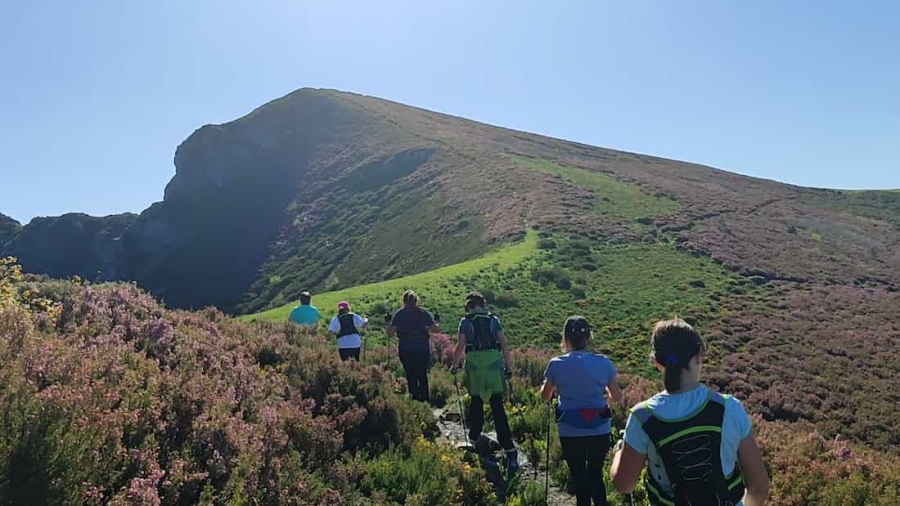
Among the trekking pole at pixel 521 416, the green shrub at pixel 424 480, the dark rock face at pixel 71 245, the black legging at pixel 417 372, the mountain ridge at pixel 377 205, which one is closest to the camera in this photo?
the green shrub at pixel 424 480

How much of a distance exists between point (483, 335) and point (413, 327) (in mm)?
2148

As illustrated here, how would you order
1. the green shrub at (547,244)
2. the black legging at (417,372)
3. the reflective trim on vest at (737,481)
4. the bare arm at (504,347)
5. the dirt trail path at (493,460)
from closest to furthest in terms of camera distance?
the reflective trim on vest at (737,481), the dirt trail path at (493,460), the bare arm at (504,347), the black legging at (417,372), the green shrub at (547,244)

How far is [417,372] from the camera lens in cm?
1062

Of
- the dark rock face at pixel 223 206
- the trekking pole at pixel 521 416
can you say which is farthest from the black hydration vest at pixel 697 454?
the dark rock face at pixel 223 206

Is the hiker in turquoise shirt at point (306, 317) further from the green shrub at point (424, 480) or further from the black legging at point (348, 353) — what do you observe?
the green shrub at point (424, 480)

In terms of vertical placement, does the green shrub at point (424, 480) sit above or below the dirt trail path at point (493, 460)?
above

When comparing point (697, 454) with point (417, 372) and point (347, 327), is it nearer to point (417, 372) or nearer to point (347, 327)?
point (417, 372)

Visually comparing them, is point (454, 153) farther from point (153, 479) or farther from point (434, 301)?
point (153, 479)

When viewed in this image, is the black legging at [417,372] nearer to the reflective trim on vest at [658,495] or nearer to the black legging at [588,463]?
the black legging at [588,463]

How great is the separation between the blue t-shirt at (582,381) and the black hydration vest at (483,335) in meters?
2.24

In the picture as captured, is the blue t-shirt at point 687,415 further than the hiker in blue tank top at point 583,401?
No

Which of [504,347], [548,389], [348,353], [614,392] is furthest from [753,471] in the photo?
[348,353]

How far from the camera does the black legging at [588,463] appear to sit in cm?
612

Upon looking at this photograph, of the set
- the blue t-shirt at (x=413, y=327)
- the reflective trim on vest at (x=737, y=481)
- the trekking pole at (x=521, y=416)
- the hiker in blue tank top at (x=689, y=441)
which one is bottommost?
the trekking pole at (x=521, y=416)
